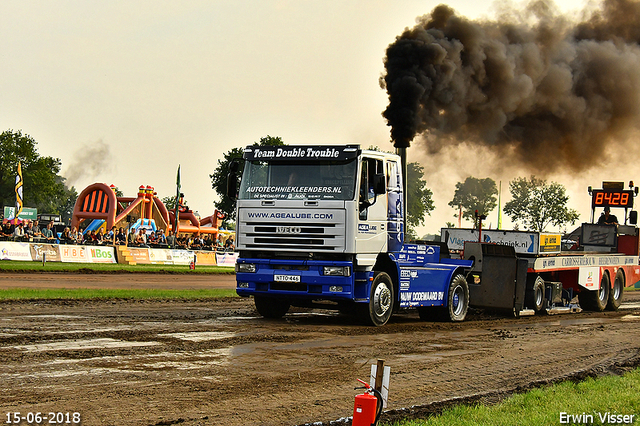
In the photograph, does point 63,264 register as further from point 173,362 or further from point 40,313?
point 173,362

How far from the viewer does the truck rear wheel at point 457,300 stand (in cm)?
1662

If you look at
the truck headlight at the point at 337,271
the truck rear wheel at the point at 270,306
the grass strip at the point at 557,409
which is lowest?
the grass strip at the point at 557,409

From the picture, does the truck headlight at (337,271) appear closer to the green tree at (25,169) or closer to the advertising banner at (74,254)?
the advertising banner at (74,254)

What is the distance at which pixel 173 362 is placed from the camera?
9.08 metres

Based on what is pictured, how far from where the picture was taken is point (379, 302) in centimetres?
1450

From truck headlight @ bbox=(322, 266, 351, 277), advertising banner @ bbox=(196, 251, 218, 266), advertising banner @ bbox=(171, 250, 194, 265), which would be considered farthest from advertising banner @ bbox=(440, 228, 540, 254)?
advertising banner @ bbox=(196, 251, 218, 266)

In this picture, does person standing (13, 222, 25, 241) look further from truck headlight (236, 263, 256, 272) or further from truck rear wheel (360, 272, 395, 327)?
truck rear wheel (360, 272, 395, 327)

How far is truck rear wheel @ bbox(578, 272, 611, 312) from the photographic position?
872 inches

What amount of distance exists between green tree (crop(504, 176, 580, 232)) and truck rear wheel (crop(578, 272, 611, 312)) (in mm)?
39423

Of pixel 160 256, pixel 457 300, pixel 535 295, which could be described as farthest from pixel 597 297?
pixel 160 256

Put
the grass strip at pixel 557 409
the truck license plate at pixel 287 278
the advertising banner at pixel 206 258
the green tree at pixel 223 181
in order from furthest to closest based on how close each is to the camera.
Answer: the green tree at pixel 223 181 < the advertising banner at pixel 206 258 < the truck license plate at pixel 287 278 < the grass strip at pixel 557 409

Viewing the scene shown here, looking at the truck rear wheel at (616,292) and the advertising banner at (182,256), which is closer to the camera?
the truck rear wheel at (616,292)

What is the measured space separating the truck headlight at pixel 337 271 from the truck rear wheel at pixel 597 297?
11.3 metres

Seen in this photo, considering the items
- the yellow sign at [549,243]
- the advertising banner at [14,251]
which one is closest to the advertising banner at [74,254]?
the advertising banner at [14,251]
